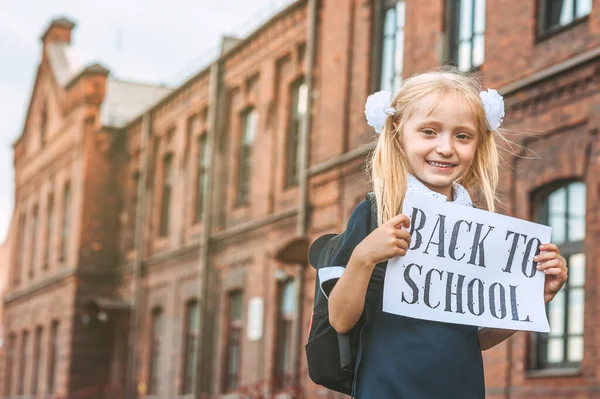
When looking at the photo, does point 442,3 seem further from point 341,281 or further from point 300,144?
point 341,281

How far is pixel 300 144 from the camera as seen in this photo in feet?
70.3

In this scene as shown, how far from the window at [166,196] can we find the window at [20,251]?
36.8 feet

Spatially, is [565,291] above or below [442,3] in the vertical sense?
below

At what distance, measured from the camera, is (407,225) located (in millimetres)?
3199

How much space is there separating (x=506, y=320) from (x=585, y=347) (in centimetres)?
918

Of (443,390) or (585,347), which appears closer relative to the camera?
(443,390)

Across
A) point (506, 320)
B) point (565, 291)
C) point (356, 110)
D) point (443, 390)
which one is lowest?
point (443, 390)

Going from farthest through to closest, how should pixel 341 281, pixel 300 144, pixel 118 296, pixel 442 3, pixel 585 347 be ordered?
pixel 118 296 < pixel 300 144 < pixel 442 3 < pixel 585 347 < pixel 341 281

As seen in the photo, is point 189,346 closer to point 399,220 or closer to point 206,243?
point 206,243

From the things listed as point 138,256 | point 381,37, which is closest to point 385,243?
point 381,37

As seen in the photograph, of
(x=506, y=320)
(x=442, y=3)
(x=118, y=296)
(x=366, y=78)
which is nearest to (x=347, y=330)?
(x=506, y=320)

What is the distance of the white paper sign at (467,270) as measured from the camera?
10.8 ft

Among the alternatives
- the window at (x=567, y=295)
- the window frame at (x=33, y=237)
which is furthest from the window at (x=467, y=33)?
the window frame at (x=33, y=237)

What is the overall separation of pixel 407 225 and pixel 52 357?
31.0m
